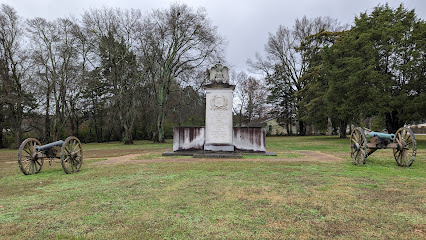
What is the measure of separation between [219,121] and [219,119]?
9cm

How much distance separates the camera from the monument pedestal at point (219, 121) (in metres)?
12.6

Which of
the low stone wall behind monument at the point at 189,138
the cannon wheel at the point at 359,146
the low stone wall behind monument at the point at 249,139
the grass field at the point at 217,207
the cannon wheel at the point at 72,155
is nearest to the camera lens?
the grass field at the point at 217,207

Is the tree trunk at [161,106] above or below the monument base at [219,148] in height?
above

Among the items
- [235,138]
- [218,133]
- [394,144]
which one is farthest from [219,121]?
[394,144]

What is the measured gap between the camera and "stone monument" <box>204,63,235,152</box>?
41.3 ft

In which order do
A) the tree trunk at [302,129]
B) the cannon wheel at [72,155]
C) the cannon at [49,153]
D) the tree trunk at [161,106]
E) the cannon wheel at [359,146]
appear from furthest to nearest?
the tree trunk at [302,129] < the tree trunk at [161,106] < the cannon wheel at [359,146] < the cannon wheel at [72,155] < the cannon at [49,153]

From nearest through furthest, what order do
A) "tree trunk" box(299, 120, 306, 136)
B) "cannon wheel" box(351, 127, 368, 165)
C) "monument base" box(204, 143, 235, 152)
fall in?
"cannon wheel" box(351, 127, 368, 165)
"monument base" box(204, 143, 235, 152)
"tree trunk" box(299, 120, 306, 136)

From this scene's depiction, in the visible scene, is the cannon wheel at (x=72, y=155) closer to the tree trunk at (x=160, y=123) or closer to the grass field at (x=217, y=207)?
the grass field at (x=217, y=207)

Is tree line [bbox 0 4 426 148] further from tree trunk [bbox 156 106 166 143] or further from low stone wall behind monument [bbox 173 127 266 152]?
low stone wall behind monument [bbox 173 127 266 152]

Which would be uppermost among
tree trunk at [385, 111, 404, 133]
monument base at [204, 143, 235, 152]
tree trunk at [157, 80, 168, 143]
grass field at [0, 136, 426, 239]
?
tree trunk at [157, 80, 168, 143]

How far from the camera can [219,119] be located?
12617mm

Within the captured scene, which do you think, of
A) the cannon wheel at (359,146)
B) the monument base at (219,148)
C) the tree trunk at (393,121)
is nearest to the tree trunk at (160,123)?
the monument base at (219,148)

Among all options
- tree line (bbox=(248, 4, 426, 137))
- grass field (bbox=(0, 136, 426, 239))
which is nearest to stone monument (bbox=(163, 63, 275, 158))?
grass field (bbox=(0, 136, 426, 239))

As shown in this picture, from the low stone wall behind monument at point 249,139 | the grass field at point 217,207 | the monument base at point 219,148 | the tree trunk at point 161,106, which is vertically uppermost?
the tree trunk at point 161,106
